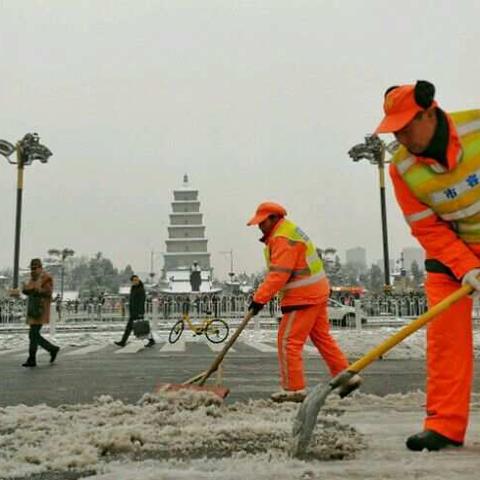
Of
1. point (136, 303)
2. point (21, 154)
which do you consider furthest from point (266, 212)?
point (21, 154)

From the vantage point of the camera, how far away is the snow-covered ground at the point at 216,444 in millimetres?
2447

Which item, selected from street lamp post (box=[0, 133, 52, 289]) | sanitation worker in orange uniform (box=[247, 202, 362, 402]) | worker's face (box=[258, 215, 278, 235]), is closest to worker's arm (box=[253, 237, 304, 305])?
sanitation worker in orange uniform (box=[247, 202, 362, 402])

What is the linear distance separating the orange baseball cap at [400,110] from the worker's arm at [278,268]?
2.36 metres

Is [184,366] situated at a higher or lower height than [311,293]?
lower

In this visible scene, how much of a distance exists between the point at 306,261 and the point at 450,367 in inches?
93.5

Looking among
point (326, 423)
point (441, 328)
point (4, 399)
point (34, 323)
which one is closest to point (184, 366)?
point (34, 323)

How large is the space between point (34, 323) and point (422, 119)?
24.5 ft

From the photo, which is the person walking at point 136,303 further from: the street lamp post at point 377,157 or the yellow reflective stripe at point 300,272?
the street lamp post at point 377,157

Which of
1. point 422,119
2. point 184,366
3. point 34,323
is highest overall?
point 422,119

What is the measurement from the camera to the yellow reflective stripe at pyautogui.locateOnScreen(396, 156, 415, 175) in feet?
10.1

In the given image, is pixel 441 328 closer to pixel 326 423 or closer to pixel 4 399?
pixel 326 423

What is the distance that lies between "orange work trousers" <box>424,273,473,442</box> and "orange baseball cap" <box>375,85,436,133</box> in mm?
828

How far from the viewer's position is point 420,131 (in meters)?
2.90

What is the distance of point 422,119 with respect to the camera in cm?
289
